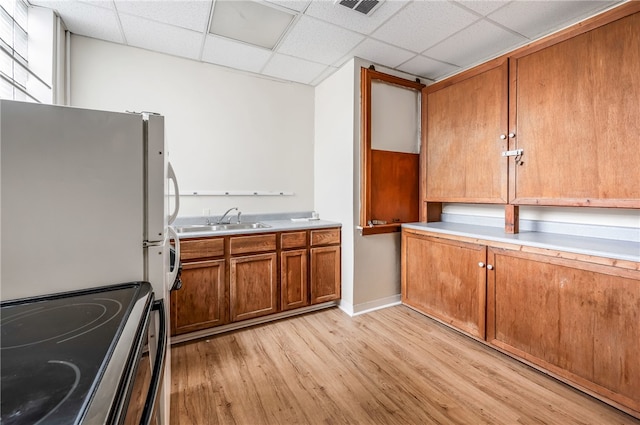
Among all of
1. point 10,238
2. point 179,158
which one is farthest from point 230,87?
point 10,238

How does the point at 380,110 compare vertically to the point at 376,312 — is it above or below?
above

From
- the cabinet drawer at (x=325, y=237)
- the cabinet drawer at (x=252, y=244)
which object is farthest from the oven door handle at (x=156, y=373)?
the cabinet drawer at (x=325, y=237)

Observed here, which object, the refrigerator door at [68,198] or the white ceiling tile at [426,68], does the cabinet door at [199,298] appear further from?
the white ceiling tile at [426,68]

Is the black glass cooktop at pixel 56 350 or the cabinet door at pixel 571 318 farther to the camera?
the cabinet door at pixel 571 318

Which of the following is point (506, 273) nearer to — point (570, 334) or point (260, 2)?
point (570, 334)

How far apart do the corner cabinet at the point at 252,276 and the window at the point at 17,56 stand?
1.40 metres

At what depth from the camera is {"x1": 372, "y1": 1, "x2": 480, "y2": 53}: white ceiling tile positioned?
2.06 meters

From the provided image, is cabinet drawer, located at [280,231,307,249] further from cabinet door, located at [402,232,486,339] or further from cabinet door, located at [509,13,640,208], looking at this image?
cabinet door, located at [509,13,640,208]

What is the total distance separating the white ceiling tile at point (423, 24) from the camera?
206 cm

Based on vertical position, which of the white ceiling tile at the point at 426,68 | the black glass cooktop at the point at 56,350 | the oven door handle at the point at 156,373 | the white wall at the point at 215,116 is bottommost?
the oven door handle at the point at 156,373

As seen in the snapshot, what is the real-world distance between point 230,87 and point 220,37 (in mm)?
631

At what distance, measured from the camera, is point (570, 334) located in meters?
1.79

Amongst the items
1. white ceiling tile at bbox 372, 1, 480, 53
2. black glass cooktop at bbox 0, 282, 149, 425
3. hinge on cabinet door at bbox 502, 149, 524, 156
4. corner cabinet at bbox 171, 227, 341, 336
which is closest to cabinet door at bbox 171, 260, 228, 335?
corner cabinet at bbox 171, 227, 341, 336

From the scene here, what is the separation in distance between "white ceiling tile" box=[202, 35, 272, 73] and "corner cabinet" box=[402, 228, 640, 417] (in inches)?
94.8
